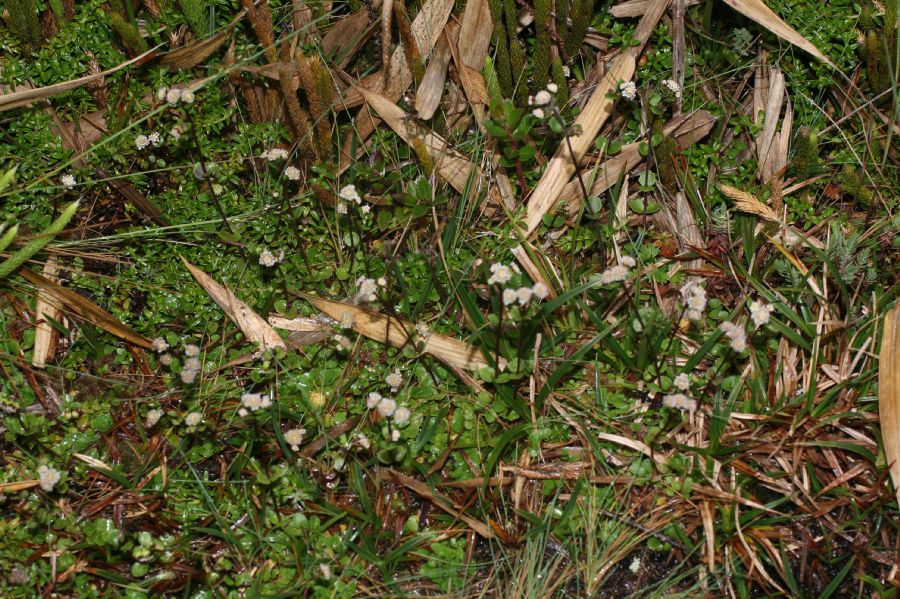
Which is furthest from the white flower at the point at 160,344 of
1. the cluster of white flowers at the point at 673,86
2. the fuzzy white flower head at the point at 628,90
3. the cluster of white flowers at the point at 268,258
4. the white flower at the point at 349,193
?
the cluster of white flowers at the point at 673,86

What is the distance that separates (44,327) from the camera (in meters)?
3.21

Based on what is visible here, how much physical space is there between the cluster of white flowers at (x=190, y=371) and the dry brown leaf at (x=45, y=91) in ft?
4.38

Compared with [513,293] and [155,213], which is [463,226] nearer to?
[513,293]

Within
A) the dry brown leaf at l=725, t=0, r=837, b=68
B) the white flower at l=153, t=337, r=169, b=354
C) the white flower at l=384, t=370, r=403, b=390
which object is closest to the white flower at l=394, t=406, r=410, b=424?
the white flower at l=384, t=370, r=403, b=390

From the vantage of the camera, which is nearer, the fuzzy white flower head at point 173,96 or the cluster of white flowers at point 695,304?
the cluster of white flowers at point 695,304

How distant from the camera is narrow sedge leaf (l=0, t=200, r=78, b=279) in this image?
3.11 metres

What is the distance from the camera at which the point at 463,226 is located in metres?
3.38

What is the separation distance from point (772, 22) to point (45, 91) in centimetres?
308

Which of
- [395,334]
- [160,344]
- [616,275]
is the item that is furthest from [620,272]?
[160,344]

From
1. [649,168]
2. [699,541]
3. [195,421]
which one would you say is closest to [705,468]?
[699,541]

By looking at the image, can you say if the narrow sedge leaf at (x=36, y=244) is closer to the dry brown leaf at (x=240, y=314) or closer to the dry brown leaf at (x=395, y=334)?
the dry brown leaf at (x=240, y=314)

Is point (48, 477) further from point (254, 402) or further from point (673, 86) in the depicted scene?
point (673, 86)

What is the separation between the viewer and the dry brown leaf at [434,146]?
3449 mm

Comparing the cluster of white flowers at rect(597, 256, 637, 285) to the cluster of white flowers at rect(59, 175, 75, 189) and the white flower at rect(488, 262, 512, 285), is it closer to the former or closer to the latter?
the white flower at rect(488, 262, 512, 285)
